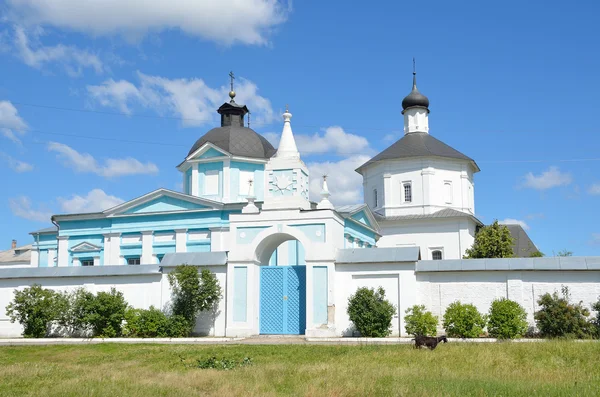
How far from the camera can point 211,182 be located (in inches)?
1359

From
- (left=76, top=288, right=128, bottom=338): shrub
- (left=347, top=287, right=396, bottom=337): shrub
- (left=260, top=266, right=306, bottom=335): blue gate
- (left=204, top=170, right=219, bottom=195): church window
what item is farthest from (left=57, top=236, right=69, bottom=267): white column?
(left=347, top=287, right=396, bottom=337): shrub

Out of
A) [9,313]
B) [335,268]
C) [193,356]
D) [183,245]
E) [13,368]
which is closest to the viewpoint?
[13,368]

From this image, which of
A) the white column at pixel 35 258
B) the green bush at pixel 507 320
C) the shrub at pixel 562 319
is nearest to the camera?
the shrub at pixel 562 319

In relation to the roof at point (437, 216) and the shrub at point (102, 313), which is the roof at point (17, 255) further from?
the shrub at point (102, 313)

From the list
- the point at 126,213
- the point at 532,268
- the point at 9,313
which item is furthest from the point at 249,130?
the point at 532,268

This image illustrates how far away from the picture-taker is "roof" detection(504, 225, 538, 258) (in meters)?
39.3

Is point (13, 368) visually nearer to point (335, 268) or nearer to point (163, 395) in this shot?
point (163, 395)

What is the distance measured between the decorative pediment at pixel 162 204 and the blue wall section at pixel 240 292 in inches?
396

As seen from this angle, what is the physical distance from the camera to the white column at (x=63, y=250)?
3244cm

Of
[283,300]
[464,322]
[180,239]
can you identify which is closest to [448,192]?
[180,239]

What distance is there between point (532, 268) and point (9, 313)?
16.2 m

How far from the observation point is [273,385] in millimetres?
10383

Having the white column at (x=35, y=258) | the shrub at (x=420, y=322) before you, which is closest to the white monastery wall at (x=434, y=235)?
the shrub at (x=420, y=322)

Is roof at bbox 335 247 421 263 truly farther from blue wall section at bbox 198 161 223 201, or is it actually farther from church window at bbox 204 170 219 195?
church window at bbox 204 170 219 195
